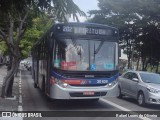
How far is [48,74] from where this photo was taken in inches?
519

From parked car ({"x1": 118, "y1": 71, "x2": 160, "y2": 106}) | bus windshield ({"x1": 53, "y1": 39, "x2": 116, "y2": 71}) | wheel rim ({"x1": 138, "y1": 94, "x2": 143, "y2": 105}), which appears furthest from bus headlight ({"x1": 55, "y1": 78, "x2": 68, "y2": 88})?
wheel rim ({"x1": 138, "y1": 94, "x2": 143, "y2": 105})

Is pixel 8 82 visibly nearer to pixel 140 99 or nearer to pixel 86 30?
pixel 86 30

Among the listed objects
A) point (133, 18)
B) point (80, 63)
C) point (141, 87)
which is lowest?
point (141, 87)

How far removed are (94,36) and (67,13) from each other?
5.75 meters

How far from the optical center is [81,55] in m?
12.5

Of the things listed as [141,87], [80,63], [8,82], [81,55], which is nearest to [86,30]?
[81,55]

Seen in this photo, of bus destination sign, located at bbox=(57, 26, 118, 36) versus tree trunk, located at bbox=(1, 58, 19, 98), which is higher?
bus destination sign, located at bbox=(57, 26, 118, 36)

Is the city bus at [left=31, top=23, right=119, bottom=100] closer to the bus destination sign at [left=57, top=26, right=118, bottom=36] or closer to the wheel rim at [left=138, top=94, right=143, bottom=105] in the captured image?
the bus destination sign at [left=57, top=26, right=118, bottom=36]

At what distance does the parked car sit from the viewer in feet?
46.1

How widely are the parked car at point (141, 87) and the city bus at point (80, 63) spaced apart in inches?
74.4

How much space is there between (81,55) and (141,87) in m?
3.68

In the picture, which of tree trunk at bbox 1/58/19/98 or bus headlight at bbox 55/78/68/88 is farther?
tree trunk at bbox 1/58/19/98

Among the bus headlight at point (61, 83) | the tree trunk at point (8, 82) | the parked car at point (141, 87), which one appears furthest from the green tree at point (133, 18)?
the bus headlight at point (61, 83)

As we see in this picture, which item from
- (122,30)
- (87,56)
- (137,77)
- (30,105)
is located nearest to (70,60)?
(87,56)
